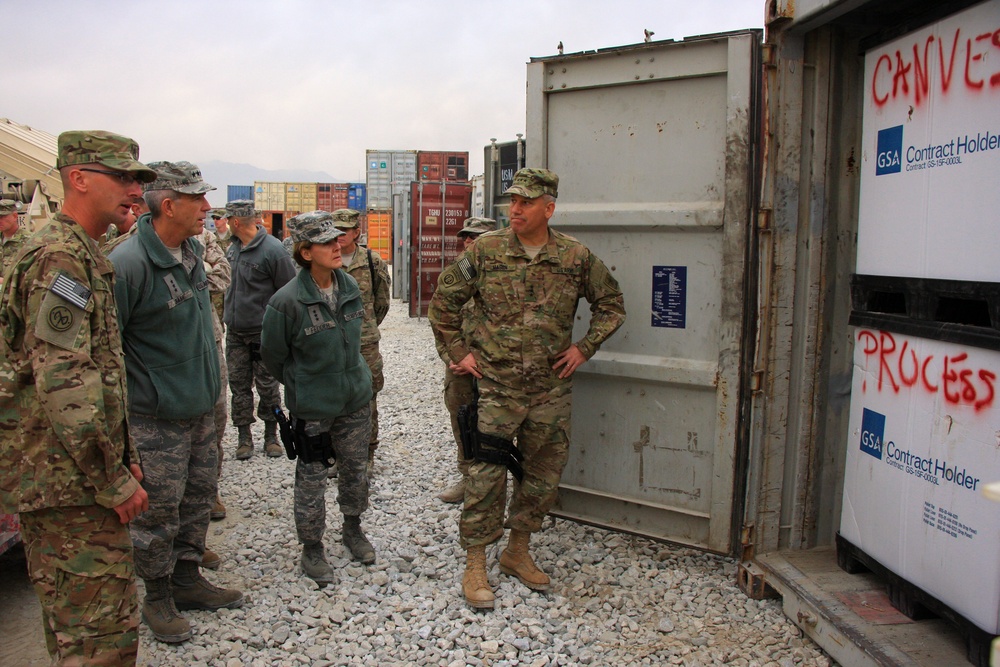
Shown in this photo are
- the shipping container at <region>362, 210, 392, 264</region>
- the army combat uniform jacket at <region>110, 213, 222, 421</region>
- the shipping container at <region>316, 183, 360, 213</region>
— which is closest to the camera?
the army combat uniform jacket at <region>110, 213, 222, 421</region>

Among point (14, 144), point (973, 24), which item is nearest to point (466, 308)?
point (973, 24)

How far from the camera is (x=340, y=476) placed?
402 cm

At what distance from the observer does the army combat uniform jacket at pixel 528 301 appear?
3641 millimetres

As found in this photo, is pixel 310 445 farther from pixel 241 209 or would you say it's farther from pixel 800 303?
pixel 241 209

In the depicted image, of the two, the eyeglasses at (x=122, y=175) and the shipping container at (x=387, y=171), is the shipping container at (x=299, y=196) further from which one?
the eyeglasses at (x=122, y=175)

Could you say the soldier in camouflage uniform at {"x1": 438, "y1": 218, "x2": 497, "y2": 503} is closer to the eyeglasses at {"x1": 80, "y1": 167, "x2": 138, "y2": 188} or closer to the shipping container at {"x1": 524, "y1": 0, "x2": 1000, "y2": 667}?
the shipping container at {"x1": 524, "y1": 0, "x2": 1000, "y2": 667}

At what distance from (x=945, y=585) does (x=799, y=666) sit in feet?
2.23

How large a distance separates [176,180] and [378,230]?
74.3ft

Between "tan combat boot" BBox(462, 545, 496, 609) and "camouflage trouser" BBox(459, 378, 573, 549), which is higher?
"camouflage trouser" BBox(459, 378, 573, 549)

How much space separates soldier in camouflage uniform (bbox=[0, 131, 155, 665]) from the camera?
2.27m

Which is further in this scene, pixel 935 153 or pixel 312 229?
pixel 312 229

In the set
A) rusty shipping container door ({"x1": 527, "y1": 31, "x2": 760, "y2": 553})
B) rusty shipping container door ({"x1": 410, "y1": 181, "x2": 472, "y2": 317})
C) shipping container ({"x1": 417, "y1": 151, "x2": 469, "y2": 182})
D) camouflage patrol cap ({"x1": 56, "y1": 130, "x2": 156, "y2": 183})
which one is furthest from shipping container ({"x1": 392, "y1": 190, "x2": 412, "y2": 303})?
camouflage patrol cap ({"x1": 56, "y1": 130, "x2": 156, "y2": 183})

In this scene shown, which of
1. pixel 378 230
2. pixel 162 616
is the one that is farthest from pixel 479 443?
pixel 378 230

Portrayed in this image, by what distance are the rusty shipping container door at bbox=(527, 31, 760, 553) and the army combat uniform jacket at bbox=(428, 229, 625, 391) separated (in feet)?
0.87
